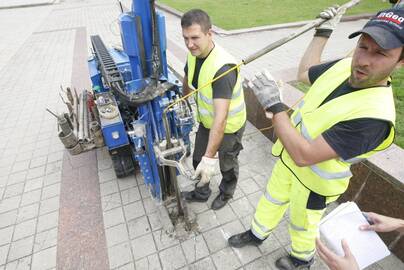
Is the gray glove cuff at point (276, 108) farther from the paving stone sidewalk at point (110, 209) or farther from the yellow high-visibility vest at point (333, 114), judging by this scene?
the paving stone sidewalk at point (110, 209)

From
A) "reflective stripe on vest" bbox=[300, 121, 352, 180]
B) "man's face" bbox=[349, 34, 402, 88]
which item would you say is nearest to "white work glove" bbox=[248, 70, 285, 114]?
"reflective stripe on vest" bbox=[300, 121, 352, 180]

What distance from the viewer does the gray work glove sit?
2027mm

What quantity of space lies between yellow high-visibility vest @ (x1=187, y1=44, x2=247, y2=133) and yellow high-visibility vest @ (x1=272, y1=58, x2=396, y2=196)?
0.69m

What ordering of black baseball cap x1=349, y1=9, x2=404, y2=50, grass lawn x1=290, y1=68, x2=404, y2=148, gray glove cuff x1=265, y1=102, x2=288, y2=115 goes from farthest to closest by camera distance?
grass lawn x1=290, y1=68, x2=404, y2=148 → gray glove cuff x1=265, y1=102, x2=288, y2=115 → black baseball cap x1=349, y1=9, x2=404, y2=50

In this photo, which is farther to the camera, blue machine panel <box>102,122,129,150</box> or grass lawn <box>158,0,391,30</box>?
grass lawn <box>158,0,391,30</box>

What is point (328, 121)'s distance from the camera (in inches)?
62.9

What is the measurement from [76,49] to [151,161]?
814cm

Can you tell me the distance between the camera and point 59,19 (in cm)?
1378

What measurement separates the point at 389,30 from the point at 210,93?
54.4 inches

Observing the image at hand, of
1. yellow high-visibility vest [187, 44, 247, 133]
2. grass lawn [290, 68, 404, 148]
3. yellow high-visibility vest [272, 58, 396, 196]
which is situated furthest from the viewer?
grass lawn [290, 68, 404, 148]

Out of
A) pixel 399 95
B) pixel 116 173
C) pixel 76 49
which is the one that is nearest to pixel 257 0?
pixel 76 49

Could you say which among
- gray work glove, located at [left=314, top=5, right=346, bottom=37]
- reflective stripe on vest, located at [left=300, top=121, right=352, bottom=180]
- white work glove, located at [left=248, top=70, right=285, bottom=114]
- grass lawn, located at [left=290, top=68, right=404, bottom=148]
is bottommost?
grass lawn, located at [left=290, top=68, right=404, bottom=148]

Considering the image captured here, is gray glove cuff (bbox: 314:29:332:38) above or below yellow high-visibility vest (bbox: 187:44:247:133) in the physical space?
above

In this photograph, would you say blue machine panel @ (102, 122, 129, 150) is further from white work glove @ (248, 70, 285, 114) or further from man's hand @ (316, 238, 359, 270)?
man's hand @ (316, 238, 359, 270)
